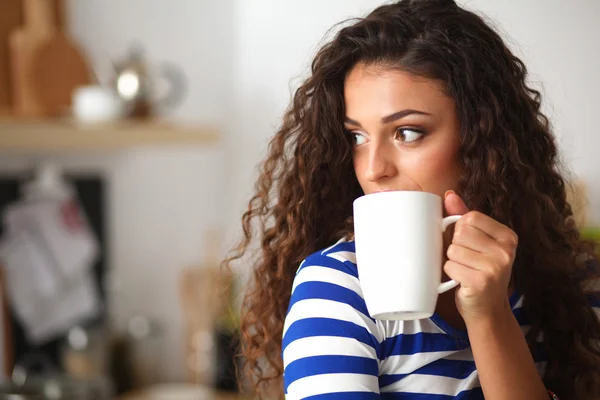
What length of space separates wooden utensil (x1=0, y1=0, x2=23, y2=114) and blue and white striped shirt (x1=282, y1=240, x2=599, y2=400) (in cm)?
158

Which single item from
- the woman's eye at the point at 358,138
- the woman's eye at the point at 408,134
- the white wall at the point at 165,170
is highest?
the woman's eye at the point at 408,134

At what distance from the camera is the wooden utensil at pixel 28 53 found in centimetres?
196

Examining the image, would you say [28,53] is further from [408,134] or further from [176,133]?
[408,134]

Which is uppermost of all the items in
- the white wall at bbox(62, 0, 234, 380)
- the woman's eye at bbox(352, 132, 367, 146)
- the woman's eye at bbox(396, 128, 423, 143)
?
the woman's eye at bbox(396, 128, 423, 143)

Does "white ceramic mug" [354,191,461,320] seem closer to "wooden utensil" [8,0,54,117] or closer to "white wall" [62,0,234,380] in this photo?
"wooden utensil" [8,0,54,117]

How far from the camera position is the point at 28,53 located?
77.4 inches

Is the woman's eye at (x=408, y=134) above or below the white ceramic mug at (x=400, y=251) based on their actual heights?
above

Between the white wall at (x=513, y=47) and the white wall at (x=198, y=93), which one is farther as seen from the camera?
the white wall at (x=198, y=93)

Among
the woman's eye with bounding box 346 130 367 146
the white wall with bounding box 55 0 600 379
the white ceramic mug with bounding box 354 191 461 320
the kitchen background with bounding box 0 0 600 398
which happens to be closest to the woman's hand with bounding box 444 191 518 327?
the white ceramic mug with bounding box 354 191 461 320

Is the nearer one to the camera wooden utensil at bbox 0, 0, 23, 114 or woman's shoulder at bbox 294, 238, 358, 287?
woman's shoulder at bbox 294, 238, 358, 287

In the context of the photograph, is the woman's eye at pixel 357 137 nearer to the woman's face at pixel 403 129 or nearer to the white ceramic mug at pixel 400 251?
the woman's face at pixel 403 129

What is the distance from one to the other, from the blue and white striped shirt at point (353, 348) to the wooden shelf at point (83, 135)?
1.40 meters

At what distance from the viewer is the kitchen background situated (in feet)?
6.31

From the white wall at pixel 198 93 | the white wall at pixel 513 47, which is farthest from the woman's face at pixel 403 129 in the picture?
the white wall at pixel 198 93
